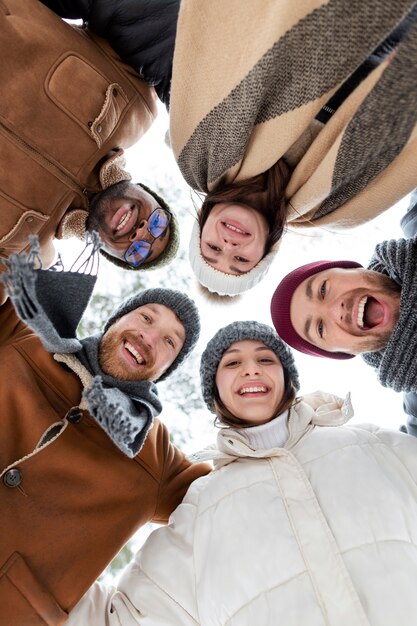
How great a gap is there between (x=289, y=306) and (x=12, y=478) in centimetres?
103

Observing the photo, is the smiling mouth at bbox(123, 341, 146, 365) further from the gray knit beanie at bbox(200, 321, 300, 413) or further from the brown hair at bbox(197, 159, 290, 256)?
the brown hair at bbox(197, 159, 290, 256)

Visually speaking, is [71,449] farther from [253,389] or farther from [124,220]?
[124,220]

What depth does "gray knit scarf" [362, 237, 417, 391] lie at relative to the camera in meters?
1.44

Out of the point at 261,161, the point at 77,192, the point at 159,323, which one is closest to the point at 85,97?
the point at 77,192

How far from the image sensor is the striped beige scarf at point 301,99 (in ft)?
3.67

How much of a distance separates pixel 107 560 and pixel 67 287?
0.87 metres

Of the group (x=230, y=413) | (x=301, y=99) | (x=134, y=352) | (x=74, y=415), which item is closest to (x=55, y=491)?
(x=74, y=415)

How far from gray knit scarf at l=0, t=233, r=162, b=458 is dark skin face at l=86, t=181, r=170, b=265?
37 centimetres

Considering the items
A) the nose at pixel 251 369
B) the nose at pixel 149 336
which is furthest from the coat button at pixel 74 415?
the nose at pixel 251 369

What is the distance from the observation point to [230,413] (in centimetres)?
181

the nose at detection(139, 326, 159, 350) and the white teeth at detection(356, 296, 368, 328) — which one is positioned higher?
the white teeth at detection(356, 296, 368, 328)

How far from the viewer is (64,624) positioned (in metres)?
1.54

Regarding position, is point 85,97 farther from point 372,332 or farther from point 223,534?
point 223,534

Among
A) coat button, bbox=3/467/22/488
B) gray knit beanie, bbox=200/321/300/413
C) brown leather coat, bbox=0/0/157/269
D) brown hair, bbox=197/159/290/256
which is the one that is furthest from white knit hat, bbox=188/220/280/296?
coat button, bbox=3/467/22/488
